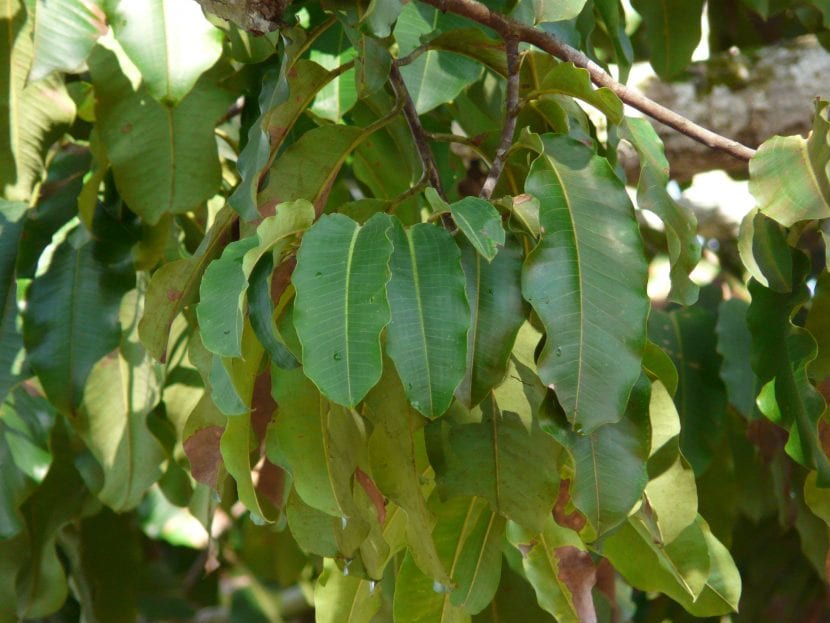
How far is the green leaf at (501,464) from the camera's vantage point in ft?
3.05

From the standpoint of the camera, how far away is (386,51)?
0.96 metres

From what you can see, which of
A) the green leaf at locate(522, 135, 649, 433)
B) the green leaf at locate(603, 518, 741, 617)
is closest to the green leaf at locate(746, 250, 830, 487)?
the green leaf at locate(603, 518, 741, 617)

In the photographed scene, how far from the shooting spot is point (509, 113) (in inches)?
37.3

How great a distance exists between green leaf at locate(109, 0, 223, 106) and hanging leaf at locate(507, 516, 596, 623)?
502mm

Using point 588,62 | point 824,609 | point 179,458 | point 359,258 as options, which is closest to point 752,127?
point 824,609

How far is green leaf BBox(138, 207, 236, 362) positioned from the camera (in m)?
0.91

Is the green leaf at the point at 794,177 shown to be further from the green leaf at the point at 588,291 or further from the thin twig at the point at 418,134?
the thin twig at the point at 418,134

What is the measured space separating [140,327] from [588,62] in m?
0.43

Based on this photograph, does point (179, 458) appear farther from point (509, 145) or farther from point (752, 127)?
point (752, 127)

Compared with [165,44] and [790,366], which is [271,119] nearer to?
[165,44]

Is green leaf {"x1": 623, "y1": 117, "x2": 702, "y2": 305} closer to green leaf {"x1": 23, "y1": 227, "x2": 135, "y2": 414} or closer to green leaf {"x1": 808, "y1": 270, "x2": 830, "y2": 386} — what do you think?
green leaf {"x1": 808, "y1": 270, "x2": 830, "y2": 386}

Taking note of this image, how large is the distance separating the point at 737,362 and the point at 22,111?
0.86 meters

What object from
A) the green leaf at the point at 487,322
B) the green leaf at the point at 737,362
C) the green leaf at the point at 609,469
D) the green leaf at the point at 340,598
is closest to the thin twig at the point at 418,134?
the green leaf at the point at 487,322

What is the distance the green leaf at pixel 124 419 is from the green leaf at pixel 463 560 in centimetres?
36
